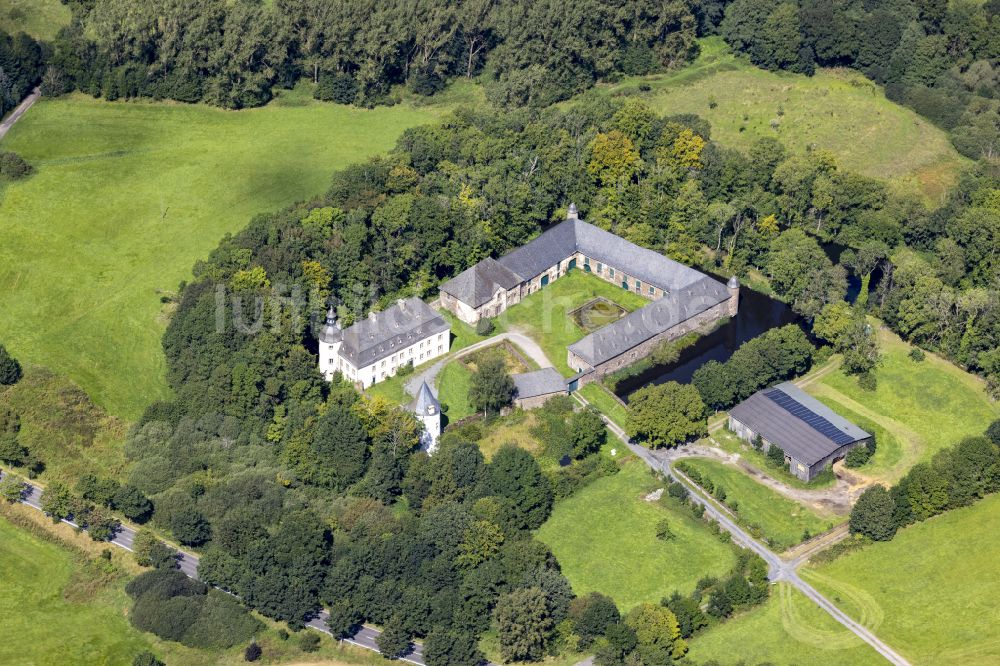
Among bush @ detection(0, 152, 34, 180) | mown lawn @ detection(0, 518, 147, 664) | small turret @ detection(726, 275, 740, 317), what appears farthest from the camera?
bush @ detection(0, 152, 34, 180)

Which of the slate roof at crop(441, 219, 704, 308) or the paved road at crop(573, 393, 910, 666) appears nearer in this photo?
the paved road at crop(573, 393, 910, 666)

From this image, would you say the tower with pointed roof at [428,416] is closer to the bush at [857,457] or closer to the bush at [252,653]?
the bush at [252,653]

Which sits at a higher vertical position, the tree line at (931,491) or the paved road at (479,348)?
the paved road at (479,348)

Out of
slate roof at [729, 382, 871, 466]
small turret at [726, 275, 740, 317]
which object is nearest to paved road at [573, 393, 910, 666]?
slate roof at [729, 382, 871, 466]

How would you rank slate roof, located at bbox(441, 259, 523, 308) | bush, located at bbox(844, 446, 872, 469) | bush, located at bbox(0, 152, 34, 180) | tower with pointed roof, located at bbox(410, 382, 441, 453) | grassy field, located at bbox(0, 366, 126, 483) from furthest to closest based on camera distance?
1. bush, located at bbox(0, 152, 34, 180)
2. slate roof, located at bbox(441, 259, 523, 308)
3. grassy field, located at bbox(0, 366, 126, 483)
4. tower with pointed roof, located at bbox(410, 382, 441, 453)
5. bush, located at bbox(844, 446, 872, 469)

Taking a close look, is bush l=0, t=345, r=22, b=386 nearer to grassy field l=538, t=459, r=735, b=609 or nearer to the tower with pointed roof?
the tower with pointed roof

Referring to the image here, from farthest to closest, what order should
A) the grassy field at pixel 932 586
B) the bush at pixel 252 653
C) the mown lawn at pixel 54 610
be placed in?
1. the mown lawn at pixel 54 610
2. the bush at pixel 252 653
3. the grassy field at pixel 932 586

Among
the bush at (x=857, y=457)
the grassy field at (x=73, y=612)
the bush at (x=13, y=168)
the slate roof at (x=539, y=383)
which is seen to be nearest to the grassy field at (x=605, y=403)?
the slate roof at (x=539, y=383)
